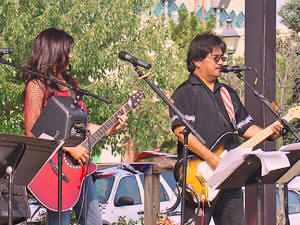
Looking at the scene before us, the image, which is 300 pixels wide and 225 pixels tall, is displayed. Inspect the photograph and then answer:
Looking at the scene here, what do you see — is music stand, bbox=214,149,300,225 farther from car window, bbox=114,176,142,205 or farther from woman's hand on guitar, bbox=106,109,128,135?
car window, bbox=114,176,142,205

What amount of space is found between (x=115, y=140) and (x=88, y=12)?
2.12 meters

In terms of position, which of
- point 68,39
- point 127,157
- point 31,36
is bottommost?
point 127,157

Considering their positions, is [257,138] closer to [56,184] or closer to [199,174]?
[199,174]

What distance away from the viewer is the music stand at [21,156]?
143 inches

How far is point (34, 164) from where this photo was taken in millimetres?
3818

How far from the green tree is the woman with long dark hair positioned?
17690mm

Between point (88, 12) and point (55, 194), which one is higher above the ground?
point (88, 12)

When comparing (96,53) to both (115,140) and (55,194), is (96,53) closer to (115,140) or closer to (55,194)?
(115,140)

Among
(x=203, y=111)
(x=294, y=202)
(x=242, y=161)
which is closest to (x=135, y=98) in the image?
(x=203, y=111)

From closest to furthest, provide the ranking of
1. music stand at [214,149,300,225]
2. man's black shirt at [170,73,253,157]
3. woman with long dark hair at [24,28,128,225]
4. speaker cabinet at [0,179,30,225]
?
music stand at [214,149,300,225]
speaker cabinet at [0,179,30,225]
woman with long dark hair at [24,28,128,225]
man's black shirt at [170,73,253,157]

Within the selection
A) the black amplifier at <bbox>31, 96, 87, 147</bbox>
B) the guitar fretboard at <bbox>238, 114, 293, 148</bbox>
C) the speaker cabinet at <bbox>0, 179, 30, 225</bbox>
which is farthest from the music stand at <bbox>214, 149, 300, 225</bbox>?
the speaker cabinet at <bbox>0, 179, 30, 225</bbox>

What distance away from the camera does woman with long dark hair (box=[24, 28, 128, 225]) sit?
444 cm

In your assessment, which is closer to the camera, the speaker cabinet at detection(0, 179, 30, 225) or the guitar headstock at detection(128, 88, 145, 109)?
the speaker cabinet at detection(0, 179, 30, 225)

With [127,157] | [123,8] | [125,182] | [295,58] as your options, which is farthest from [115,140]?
[127,157]
